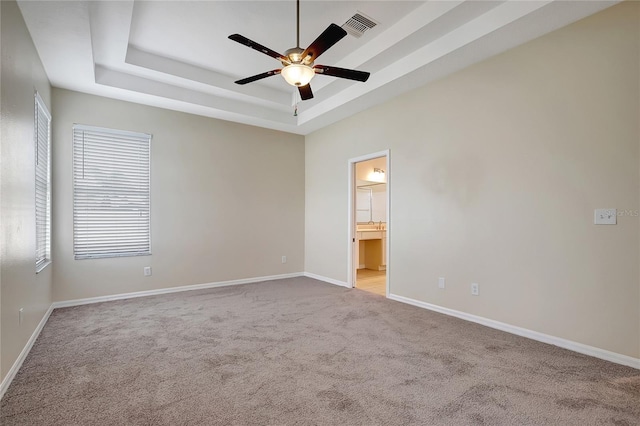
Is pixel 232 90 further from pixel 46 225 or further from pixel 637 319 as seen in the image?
pixel 637 319

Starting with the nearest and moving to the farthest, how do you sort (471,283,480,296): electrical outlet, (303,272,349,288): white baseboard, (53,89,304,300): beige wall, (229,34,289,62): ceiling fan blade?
(229,34,289,62): ceiling fan blade < (471,283,480,296): electrical outlet < (53,89,304,300): beige wall < (303,272,349,288): white baseboard

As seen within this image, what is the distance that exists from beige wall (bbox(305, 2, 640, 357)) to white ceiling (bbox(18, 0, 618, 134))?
1.07 feet

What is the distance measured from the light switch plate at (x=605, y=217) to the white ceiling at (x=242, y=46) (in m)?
1.63

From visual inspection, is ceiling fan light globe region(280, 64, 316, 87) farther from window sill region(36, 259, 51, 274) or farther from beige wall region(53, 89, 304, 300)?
window sill region(36, 259, 51, 274)

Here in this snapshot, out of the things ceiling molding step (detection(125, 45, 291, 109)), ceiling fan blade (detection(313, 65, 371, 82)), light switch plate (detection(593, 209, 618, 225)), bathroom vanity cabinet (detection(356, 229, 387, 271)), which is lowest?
bathroom vanity cabinet (detection(356, 229, 387, 271))

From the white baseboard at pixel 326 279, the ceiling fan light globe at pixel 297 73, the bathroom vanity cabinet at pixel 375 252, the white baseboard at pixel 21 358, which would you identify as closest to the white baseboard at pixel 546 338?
the white baseboard at pixel 326 279

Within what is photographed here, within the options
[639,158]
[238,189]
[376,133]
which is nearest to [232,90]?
[238,189]

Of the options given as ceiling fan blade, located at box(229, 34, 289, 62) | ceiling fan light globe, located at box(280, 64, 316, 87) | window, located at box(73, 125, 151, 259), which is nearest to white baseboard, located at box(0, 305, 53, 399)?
window, located at box(73, 125, 151, 259)

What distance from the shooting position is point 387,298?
4.43m

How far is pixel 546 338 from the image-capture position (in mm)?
2873

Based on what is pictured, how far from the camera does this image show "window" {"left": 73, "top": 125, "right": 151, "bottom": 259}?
13.7 ft

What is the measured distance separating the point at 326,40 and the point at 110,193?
3750mm

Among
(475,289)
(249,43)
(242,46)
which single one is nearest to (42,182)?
(242,46)

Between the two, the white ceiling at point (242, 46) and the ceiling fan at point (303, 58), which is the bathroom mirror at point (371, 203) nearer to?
the white ceiling at point (242, 46)
